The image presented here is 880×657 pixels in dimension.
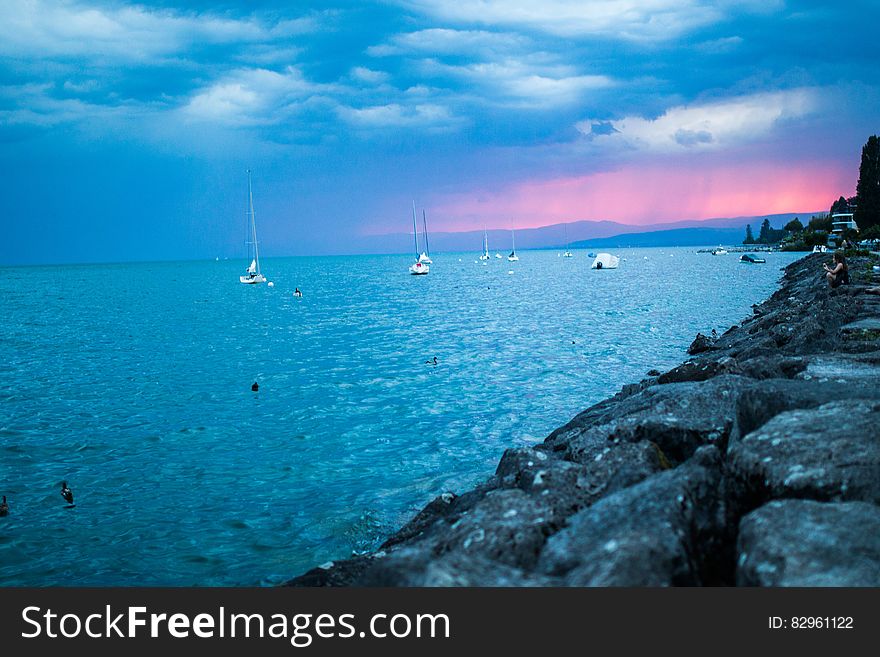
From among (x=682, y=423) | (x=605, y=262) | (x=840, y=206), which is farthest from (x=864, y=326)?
Result: (x=840, y=206)

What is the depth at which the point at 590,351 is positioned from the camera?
1307 inches

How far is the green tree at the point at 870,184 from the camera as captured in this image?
3762 inches

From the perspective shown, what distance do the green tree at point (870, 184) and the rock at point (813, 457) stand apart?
110720 mm

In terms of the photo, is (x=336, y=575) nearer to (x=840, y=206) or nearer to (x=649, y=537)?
(x=649, y=537)

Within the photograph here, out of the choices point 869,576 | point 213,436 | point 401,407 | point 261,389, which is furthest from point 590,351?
point 869,576

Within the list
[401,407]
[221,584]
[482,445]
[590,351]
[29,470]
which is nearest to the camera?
[221,584]

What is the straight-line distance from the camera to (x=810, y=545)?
460 cm

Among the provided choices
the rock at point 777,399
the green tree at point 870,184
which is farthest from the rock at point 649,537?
the green tree at point 870,184

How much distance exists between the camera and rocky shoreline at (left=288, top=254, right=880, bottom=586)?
4.62 m

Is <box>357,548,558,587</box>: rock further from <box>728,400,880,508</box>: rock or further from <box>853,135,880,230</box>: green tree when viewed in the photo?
<box>853,135,880,230</box>: green tree

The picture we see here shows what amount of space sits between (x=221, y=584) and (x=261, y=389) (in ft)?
55.2

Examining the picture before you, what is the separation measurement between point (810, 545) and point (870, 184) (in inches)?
4507

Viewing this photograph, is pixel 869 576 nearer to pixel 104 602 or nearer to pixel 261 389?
pixel 104 602

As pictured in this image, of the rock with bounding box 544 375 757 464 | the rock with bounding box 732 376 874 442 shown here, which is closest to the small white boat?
the rock with bounding box 544 375 757 464
